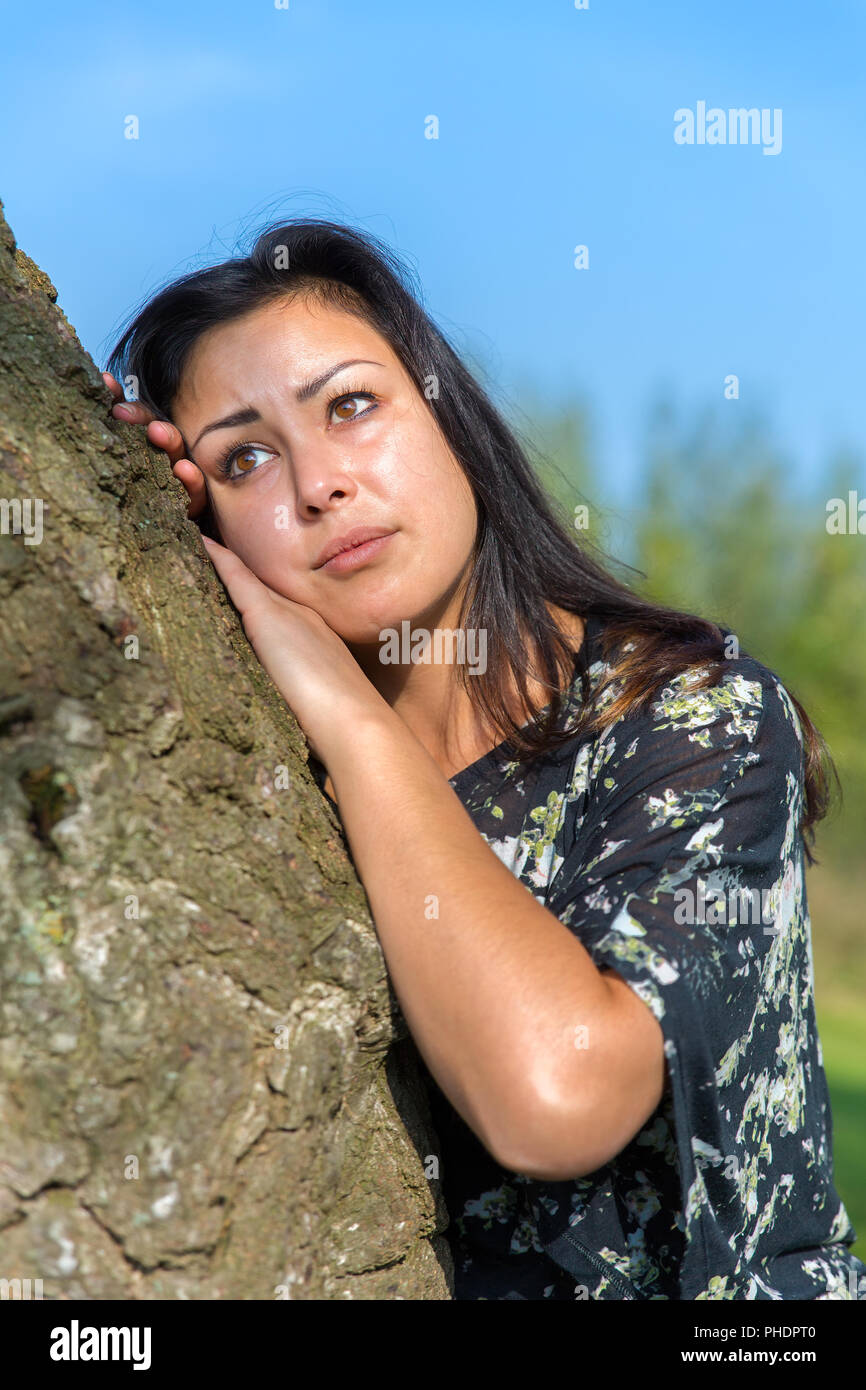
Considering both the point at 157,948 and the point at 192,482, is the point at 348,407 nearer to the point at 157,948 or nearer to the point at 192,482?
the point at 192,482

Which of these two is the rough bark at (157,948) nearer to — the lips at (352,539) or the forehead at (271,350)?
the lips at (352,539)

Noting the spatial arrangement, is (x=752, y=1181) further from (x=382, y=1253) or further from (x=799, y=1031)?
(x=382, y=1253)

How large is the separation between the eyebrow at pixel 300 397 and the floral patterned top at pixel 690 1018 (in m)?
0.92

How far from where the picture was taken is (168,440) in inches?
90.0

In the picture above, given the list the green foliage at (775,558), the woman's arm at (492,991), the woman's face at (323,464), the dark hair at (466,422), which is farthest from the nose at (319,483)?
the green foliage at (775,558)

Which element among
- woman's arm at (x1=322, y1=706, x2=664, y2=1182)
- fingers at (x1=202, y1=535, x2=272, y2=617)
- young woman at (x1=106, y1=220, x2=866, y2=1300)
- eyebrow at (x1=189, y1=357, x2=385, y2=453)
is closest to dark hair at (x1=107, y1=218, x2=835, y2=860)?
young woman at (x1=106, y1=220, x2=866, y2=1300)

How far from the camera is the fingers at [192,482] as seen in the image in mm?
2395

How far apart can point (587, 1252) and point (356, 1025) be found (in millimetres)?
623

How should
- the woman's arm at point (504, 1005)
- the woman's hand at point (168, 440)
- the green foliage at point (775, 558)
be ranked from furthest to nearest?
1. the green foliage at point (775, 558)
2. the woman's hand at point (168, 440)
3. the woman's arm at point (504, 1005)

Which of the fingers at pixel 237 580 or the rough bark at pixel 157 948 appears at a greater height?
the fingers at pixel 237 580

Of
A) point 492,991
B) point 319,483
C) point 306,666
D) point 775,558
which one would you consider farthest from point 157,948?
point 775,558

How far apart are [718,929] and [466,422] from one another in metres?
1.39

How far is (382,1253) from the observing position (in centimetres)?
174

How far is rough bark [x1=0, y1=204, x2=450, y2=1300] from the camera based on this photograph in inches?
53.5
